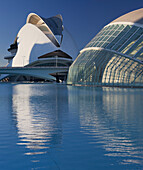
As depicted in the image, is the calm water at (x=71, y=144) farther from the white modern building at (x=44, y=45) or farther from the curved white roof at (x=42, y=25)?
the curved white roof at (x=42, y=25)

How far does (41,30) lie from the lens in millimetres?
95000

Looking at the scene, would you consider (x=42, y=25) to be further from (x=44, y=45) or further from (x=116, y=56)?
(x=116, y=56)

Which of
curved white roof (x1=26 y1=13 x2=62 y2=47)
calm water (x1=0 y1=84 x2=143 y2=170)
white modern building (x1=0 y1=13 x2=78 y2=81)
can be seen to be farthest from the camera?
white modern building (x1=0 y1=13 x2=78 y2=81)

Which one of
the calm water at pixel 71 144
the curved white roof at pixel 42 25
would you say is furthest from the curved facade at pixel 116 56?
the curved white roof at pixel 42 25

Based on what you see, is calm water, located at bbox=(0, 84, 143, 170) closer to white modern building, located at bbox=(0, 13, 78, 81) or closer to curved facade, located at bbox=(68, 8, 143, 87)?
curved facade, located at bbox=(68, 8, 143, 87)

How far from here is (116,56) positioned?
36.0 meters

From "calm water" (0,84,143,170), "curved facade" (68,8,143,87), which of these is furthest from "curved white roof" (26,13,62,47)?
"calm water" (0,84,143,170)

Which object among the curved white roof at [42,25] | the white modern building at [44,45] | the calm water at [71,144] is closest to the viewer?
the calm water at [71,144]

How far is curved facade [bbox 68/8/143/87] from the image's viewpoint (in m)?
34.6

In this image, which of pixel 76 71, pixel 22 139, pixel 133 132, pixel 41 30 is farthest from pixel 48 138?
pixel 41 30

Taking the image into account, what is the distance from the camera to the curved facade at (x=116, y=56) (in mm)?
34594

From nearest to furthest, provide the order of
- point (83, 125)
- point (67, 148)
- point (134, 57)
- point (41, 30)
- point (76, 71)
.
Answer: point (67, 148)
point (83, 125)
point (134, 57)
point (76, 71)
point (41, 30)

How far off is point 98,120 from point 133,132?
7.03 feet

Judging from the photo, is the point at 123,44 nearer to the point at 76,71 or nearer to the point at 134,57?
the point at 134,57
